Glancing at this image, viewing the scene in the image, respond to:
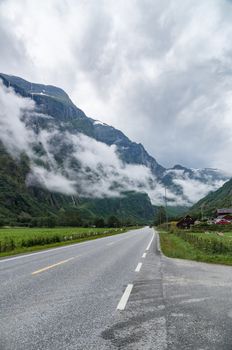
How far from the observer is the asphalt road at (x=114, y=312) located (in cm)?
553

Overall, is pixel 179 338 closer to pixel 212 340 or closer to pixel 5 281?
pixel 212 340

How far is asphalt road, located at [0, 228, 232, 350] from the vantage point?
5530mm

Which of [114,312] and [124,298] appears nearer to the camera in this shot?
[114,312]

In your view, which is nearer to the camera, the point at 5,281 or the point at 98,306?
the point at 98,306

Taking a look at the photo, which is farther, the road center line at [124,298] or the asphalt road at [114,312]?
the road center line at [124,298]

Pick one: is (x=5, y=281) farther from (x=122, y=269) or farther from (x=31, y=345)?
(x=31, y=345)

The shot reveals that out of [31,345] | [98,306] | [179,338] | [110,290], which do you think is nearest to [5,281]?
[110,290]

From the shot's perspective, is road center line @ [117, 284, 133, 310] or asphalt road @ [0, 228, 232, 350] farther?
road center line @ [117, 284, 133, 310]

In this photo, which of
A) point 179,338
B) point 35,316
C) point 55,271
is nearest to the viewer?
point 179,338

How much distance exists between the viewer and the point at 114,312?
7309 millimetres

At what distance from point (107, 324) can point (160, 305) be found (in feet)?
6.20

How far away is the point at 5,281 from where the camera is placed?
11.1 metres

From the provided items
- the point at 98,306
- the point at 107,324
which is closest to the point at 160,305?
the point at 98,306

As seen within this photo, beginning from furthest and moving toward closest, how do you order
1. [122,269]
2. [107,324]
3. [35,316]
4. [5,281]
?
1. [122,269]
2. [5,281]
3. [35,316]
4. [107,324]
